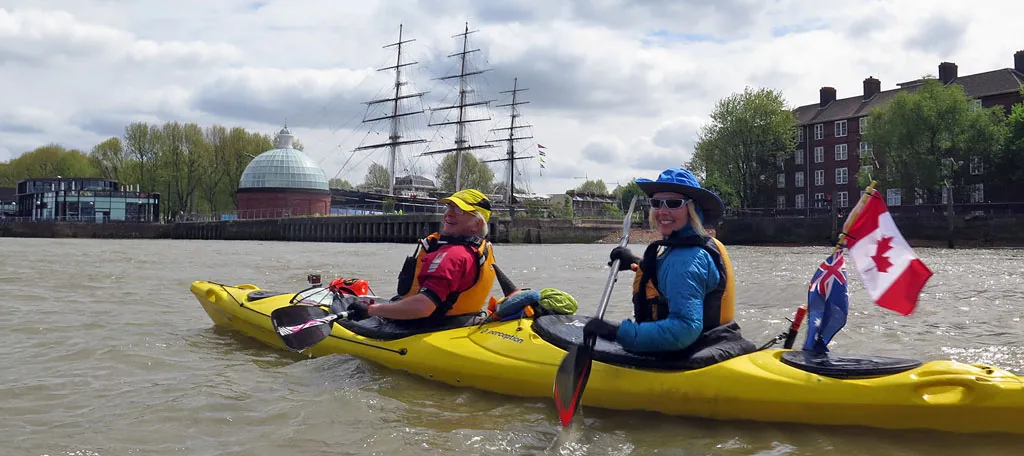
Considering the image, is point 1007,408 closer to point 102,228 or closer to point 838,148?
point 838,148

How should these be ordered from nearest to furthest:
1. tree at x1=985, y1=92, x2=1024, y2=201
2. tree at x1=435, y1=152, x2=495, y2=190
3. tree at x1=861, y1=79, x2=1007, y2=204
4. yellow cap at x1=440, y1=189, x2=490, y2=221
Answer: yellow cap at x1=440, y1=189, x2=490, y2=221 < tree at x1=985, y1=92, x2=1024, y2=201 < tree at x1=861, y1=79, x2=1007, y2=204 < tree at x1=435, y1=152, x2=495, y2=190

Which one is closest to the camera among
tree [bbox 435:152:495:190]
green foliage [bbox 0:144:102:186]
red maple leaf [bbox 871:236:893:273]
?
red maple leaf [bbox 871:236:893:273]

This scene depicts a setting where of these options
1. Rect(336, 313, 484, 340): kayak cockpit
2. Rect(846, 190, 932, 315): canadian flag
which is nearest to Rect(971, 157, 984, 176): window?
Rect(846, 190, 932, 315): canadian flag

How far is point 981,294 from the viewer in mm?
13945

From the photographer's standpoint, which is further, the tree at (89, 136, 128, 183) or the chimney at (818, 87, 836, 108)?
the tree at (89, 136, 128, 183)

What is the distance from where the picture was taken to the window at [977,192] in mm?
50922

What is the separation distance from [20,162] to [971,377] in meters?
104

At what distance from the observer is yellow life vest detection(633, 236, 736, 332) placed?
16.6 ft

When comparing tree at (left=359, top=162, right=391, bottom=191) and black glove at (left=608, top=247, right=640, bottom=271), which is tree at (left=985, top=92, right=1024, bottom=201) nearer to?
black glove at (left=608, top=247, right=640, bottom=271)

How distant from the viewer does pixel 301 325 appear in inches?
296

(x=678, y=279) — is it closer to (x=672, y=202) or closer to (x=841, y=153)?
(x=672, y=202)

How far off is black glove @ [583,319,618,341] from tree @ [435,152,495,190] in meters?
90.0

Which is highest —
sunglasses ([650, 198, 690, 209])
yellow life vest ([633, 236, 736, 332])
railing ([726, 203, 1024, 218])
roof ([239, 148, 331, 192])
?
roof ([239, 148, 331, 192])

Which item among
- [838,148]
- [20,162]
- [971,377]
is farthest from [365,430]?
[20,162]
